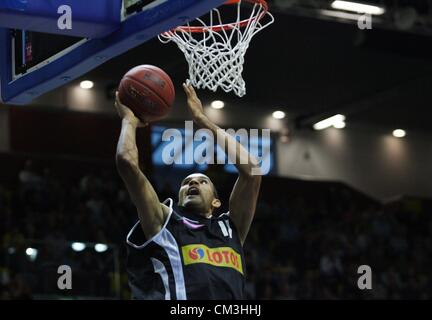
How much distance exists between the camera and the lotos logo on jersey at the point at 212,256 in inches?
168

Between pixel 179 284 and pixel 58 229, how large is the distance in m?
8.95

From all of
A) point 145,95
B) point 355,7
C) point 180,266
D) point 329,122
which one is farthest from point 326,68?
point 180,266

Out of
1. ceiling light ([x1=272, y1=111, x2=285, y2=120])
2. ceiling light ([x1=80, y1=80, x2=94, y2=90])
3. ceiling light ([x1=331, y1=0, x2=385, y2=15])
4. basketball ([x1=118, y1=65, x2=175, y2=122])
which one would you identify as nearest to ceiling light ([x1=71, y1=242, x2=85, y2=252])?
ceiling light ([x1=331, y1=0, x2=385, y2=15])

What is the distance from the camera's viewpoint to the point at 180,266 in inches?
166

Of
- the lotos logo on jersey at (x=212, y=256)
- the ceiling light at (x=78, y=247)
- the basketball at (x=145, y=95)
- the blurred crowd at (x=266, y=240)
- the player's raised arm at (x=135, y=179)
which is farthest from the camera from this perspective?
the ceiling light at (x=78, y=247)

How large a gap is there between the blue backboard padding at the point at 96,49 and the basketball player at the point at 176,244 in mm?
370

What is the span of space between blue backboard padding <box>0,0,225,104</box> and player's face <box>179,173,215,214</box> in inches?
29.3

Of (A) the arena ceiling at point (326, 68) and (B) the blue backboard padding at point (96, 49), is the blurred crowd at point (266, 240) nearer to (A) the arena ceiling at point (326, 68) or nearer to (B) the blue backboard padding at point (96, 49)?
(A) the arena ceiling at point (326, 68)

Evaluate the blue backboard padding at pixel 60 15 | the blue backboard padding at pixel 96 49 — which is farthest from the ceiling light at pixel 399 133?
the blue backboard padding at pixel 60 15

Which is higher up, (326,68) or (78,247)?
(326,68)

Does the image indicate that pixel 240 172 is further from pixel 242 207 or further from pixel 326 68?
pixel 326 68

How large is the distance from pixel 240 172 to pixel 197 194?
0.78 feet

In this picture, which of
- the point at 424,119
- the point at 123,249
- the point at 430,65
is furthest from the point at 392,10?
the point at 424,119
